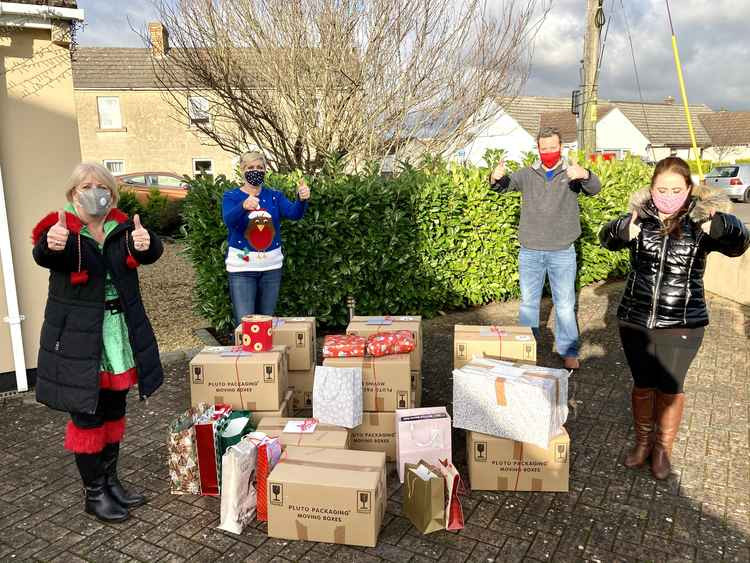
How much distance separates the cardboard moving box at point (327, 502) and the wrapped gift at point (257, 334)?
1.02 meters

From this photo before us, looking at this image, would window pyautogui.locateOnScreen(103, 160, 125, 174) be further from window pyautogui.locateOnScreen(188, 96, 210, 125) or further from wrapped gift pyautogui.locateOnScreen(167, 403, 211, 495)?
wrapped gift pyautogui.locateOnScreen(167, 403, 211, 495)

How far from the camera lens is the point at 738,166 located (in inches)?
1030

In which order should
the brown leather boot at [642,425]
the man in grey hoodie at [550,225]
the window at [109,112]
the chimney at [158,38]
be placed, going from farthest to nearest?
the window at [109,112] → the chimney at [158,38] → the man in grey hoodie at [550,225] → the brown leather boot at [642,425]

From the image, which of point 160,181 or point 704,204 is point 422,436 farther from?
point 160,181

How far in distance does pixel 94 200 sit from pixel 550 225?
3.63 m

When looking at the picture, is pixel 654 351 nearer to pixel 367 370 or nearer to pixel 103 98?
pixel 367 370

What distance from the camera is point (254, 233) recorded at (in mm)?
4742

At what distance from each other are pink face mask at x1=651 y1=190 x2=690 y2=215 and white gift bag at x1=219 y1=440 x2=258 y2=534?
278 cm

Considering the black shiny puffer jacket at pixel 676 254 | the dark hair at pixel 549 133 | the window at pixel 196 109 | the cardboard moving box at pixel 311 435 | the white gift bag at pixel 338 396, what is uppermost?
the window at pixel 196 109

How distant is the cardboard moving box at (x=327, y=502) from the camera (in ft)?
9.46

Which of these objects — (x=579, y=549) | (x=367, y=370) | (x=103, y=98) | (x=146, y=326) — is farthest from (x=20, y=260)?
(x=103, y=98)

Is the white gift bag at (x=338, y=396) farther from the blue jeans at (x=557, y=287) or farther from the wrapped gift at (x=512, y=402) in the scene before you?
the blue jeans at (x=557, y=287)

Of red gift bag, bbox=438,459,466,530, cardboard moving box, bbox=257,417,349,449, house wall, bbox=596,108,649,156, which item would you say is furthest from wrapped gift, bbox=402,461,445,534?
house wall, bbox=596,108,649,156

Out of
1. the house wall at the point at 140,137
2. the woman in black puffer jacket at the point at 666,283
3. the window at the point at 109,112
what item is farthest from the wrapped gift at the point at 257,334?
the window at the point at 109,112
